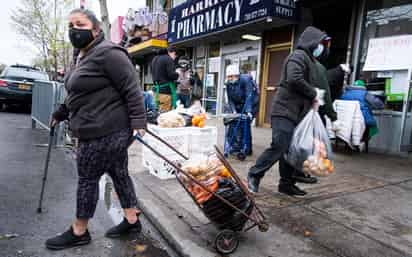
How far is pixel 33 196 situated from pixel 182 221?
191 cm

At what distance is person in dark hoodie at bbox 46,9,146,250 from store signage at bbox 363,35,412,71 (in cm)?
523

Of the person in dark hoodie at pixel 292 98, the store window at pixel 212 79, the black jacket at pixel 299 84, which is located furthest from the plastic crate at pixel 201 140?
the store window at pixel 212 79

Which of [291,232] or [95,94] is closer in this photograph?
[95,94]

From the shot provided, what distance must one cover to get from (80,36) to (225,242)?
189cm

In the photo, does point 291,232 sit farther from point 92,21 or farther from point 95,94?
point 92,21

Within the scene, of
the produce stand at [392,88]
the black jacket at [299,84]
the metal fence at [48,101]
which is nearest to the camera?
the black jacket at [299,84]

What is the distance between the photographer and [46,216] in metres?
3.17

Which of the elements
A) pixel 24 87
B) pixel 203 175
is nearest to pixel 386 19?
pixel 203 175

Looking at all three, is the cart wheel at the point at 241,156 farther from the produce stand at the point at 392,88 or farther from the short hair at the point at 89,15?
the short hair at the point at 89,15

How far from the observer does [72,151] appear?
627 centimetres

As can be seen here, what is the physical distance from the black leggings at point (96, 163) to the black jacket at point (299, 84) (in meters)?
1.70

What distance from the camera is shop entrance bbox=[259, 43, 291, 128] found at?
859 centimetres

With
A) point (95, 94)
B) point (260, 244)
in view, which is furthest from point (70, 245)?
point (260, 244)

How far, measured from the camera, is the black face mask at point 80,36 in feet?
7.79
